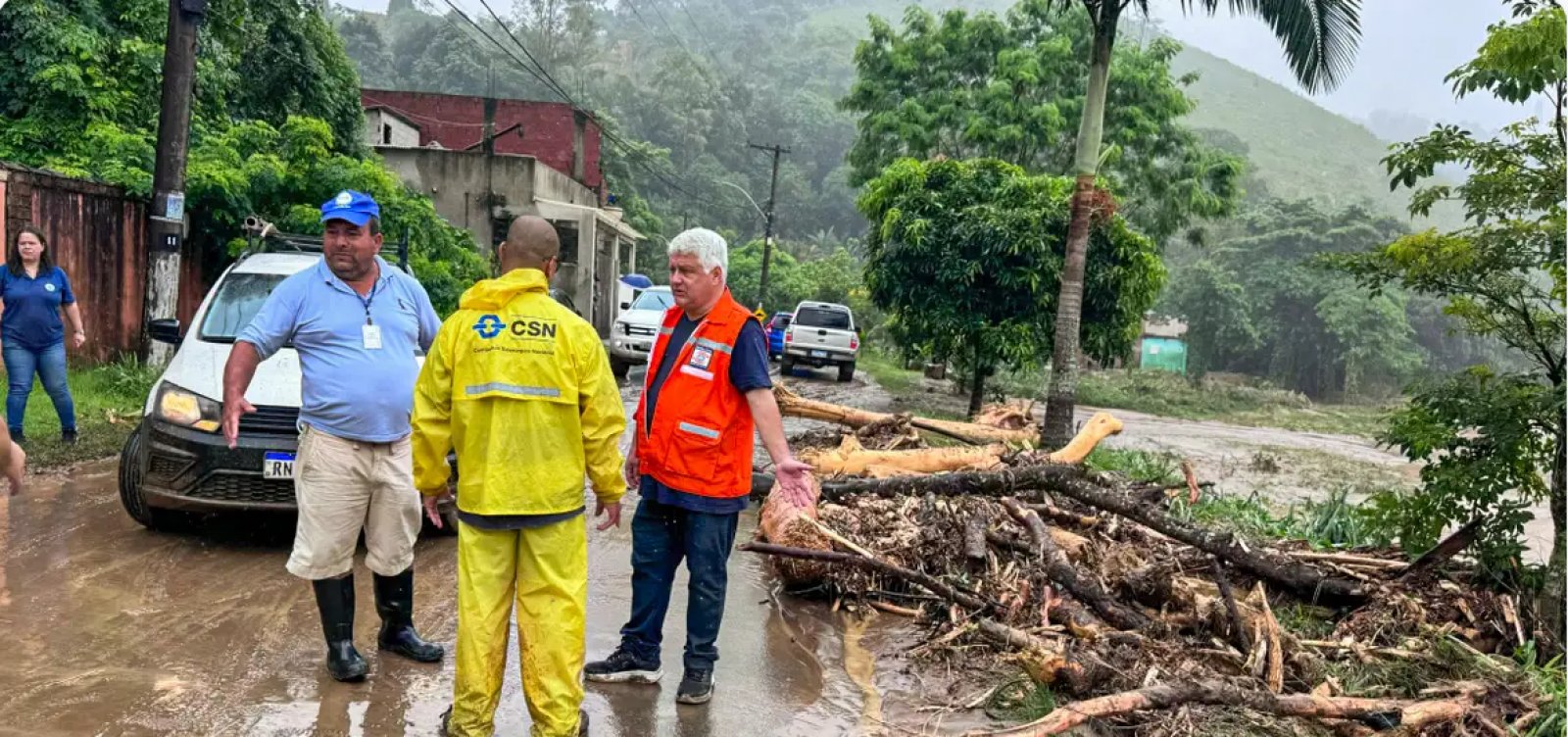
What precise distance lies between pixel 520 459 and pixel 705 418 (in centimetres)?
83

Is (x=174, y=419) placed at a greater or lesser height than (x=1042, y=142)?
lesser

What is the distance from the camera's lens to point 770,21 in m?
136

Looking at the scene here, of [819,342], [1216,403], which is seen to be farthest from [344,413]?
[1216,403]

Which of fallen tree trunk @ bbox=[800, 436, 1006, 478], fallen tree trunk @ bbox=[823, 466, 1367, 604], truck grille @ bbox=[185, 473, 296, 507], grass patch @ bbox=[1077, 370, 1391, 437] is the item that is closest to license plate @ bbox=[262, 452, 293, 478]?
truck grille @ bbox=[185, 473, 296, 507]

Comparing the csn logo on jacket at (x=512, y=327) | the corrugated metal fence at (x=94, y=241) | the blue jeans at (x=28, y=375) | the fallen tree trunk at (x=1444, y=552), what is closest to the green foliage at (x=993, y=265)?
the fallen tree trunk at (x=1444, y=552)

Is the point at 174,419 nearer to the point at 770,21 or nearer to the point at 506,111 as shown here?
the point at 506,111

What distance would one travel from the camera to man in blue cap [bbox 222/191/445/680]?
4.01 metres

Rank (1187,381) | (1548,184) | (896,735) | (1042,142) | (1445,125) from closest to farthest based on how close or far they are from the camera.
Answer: (896,735) < (1548,184) < (1445,125) < (1042,142) < (1187,381)

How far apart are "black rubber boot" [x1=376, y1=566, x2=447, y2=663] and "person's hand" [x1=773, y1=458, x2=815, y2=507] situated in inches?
64.7

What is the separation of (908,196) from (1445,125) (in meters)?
10.8

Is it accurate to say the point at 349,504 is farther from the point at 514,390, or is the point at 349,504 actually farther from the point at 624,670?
the point at 624,670

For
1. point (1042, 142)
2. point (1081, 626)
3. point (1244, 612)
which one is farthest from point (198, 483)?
point (1042, 142)

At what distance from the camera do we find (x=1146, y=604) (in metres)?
5.50

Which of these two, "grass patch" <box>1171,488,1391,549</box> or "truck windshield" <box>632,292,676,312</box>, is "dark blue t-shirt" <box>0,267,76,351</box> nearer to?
"grass patch" <box>1171,488,1391,549</box>
